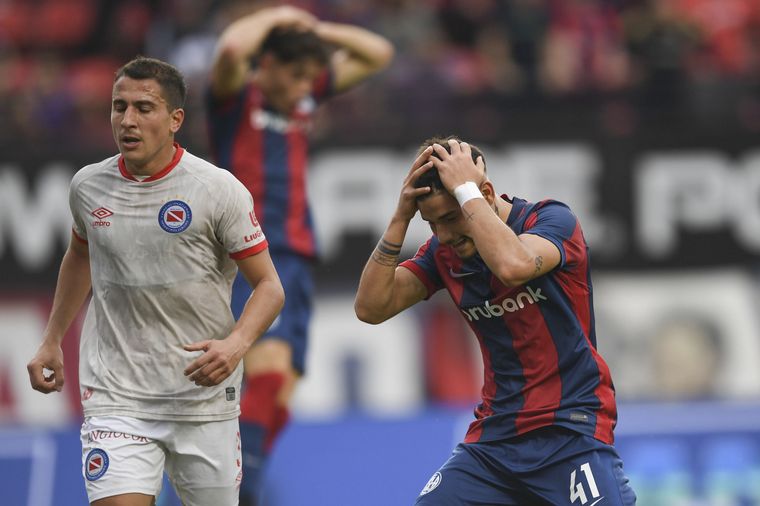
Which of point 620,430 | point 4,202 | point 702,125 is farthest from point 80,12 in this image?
point 620,430

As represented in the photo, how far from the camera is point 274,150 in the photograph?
8.09 m

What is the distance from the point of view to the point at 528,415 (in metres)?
5.43

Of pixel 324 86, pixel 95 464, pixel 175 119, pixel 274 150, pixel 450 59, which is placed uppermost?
pixel 450 59

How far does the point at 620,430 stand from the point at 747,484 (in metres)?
0.94

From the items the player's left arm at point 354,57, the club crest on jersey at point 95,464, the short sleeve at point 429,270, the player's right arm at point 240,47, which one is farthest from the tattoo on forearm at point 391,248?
the player's left arm at point 354,57

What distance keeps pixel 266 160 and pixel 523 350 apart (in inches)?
120

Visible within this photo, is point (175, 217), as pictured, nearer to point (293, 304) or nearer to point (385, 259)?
point (385, 259)

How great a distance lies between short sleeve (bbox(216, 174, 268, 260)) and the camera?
545 centimetres

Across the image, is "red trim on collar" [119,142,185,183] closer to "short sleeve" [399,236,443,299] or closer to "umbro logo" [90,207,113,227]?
"umbro logo" [90,207,113,227]

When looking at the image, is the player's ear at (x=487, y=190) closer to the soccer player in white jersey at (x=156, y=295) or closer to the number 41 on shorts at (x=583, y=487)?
the soccer player in white jersey at (x=156, y=295)

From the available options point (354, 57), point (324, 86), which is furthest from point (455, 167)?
point (354, 57)

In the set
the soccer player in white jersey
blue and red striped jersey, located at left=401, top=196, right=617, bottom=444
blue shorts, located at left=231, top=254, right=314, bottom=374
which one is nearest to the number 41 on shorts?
blue and red striped jersey, located at left=401, top=196, right=617, bottom=444

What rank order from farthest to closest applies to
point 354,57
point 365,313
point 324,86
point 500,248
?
point 354,57 < point 324,86 < point 365,313 < point 500,248

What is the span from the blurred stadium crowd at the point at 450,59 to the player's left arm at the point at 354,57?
10.3 feet
